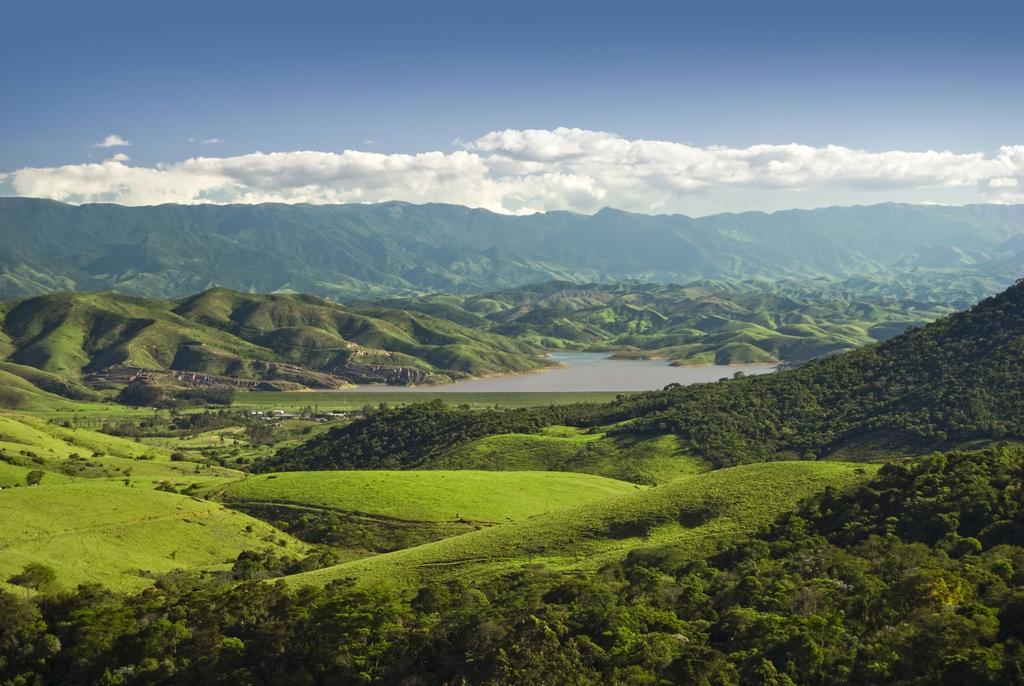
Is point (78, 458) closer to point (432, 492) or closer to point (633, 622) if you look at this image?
point (432, 492)

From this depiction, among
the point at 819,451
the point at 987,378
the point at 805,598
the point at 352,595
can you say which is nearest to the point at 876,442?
the point at 819,451

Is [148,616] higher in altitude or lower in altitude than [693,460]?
higher

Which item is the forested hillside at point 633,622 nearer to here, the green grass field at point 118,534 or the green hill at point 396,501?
the green grass field at point 118,534

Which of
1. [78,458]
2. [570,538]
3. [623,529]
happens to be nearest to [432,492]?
[570,538]

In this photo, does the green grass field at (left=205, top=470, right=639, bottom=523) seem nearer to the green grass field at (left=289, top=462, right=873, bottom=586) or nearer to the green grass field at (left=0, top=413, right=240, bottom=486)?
the green grass field at (left=289, top=462, right=873, bottom=586)

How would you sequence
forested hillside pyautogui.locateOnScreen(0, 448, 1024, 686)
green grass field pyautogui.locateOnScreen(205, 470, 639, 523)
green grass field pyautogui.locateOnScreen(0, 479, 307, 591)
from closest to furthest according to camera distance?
forested hillside pyautogui.locateOnScreen(0, 448, 1024, 686) → green grass field pyautogui.locateOnScreen(0, 479, 307, 591) → green grass field pyautogui.locateOnScreen(205, 470, 639, 523)

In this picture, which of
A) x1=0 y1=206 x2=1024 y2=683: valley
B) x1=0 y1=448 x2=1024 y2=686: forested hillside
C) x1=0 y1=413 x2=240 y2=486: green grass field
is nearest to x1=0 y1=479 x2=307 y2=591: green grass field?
x1=0 y1=206 x2=1024 y2=683: valley

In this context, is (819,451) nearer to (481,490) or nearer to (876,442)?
(876,442)
